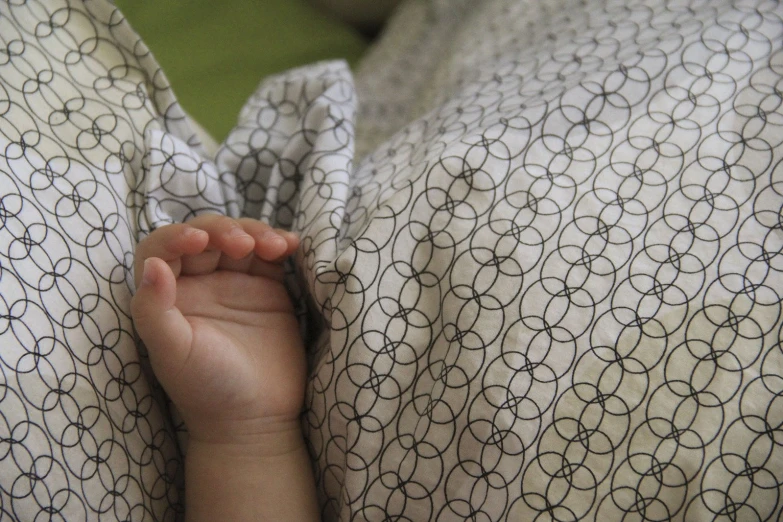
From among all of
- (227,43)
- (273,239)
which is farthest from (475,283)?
(227,43)

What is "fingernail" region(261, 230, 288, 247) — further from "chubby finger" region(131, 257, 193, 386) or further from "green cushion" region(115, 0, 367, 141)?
"green cushion" region(115, 0, 367, 141)

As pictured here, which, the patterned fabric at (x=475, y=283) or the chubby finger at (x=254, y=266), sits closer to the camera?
the patterned fabric at (x=475, y=283)

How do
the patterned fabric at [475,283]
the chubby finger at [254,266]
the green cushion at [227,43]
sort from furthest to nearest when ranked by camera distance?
the green cushion at [227,43] → the chubby finger at [254,266] → the patterned fabric at [475,283]

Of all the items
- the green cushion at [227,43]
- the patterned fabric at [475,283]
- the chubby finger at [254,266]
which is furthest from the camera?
the green cushion at [227,43]

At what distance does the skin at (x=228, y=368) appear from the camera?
0.51 m

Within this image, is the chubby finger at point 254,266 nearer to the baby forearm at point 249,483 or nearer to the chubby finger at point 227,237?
the chubby finger at point 227,237

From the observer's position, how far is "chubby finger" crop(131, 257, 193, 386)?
0.48 m

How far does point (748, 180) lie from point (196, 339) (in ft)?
1.65

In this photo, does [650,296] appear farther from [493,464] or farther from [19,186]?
[19,186]

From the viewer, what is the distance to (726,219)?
0.50 meters

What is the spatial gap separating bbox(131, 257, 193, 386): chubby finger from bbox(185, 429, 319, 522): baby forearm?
0.32ft

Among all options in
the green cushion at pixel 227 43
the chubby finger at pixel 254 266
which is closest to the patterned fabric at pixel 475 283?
the chubby finger at pixel 254 266

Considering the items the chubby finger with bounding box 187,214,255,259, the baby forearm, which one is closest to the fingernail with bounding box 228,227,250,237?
the chubby finger with bounding box 187,214,255,259

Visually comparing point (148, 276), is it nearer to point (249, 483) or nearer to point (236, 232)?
point (236, 232)
